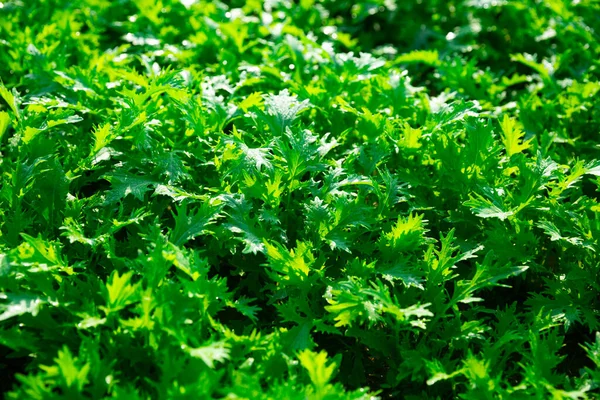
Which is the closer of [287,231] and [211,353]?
[211,353]

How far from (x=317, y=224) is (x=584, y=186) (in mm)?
1782

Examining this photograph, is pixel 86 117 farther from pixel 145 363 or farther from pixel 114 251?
pixel 145 363

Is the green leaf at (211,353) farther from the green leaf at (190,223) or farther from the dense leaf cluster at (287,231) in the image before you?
the green leaf at (190,223)

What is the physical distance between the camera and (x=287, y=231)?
10.7 ft

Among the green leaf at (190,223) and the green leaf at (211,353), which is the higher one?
the green leaf at (190,223)

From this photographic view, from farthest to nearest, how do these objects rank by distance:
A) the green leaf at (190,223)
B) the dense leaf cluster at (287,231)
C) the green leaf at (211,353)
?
the green leaf at (190,223) < the dense leaf cluster at (287,231) < the green leaf at (211,353)

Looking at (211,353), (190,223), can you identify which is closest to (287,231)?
(190,223)

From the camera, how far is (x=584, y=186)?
153 inches

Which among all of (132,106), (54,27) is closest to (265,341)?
(132,106)

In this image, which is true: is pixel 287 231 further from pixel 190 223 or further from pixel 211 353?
pixel 211 353

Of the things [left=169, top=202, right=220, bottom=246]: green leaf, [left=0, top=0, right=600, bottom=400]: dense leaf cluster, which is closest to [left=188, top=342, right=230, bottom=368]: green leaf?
[left=0, top=0, right=600, bottom=400]: dense leaf cluster

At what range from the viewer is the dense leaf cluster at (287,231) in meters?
2.56

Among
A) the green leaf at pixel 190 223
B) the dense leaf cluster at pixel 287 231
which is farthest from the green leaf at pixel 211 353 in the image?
the green leaf at pixel 190 223

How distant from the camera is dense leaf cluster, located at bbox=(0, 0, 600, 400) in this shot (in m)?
2.56
